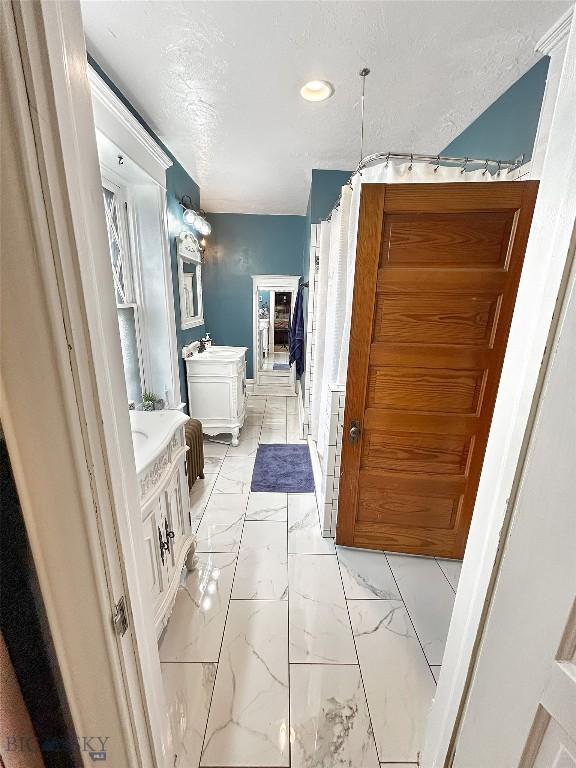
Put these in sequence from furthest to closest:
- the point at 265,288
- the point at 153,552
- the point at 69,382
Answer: the point at 265,288, the point at 153,552, the point at 69,382

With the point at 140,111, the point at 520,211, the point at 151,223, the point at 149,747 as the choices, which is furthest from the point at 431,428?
the point at 140,111

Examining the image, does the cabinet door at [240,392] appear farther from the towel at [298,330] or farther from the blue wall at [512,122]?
the blue wall at [512,122]

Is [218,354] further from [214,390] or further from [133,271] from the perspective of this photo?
[133,271]

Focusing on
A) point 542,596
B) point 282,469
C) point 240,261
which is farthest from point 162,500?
point 240,261

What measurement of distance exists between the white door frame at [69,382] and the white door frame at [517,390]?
778 millimetres

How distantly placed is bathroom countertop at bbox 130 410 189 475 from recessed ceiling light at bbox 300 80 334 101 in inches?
76.8

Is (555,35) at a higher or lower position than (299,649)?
higher

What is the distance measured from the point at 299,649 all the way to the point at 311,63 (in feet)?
9.24

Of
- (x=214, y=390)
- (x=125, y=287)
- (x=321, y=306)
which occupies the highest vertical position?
(x=125, y=287)

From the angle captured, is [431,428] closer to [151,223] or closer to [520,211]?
[520,211]

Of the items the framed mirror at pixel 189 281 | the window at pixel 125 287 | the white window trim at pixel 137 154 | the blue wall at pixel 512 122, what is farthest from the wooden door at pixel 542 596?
the framed mirror at pixel 189 281

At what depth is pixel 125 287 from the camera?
2414 millimetres

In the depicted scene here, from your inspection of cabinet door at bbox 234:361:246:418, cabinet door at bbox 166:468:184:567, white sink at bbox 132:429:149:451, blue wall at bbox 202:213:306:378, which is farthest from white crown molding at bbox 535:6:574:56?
blue wall at bbox 202:213:306:378

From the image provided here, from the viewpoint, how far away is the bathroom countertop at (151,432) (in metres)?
1.19
